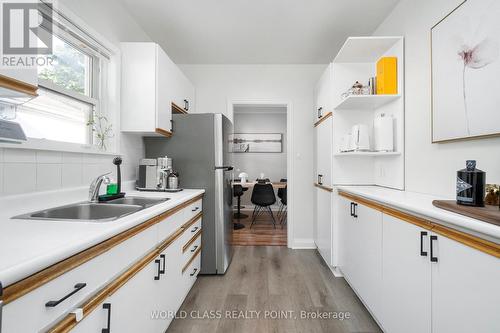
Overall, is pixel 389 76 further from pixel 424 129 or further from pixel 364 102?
pixel 424 129

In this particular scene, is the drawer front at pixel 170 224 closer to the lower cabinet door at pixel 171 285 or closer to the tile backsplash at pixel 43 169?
the lower cabinet door at pixel 171 285

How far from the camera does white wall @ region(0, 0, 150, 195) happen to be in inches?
47.1

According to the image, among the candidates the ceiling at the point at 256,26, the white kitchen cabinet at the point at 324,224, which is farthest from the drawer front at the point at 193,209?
the ceiling at the point at 256,26

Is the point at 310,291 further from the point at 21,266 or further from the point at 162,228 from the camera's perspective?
the point at 21,266

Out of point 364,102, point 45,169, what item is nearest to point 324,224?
point 364,102

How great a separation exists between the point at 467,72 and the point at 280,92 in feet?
7.24

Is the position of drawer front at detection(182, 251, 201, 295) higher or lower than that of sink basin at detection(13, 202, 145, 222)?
lower

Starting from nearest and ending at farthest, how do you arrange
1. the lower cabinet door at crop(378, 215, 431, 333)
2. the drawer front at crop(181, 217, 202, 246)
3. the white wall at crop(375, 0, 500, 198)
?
1. the lower cabinet door at crop(378, 215, 431, 333)
2. the white wall at crop(375, 0, 500, 198)
3. the drawer front at crop(181, 217, 202, 246)

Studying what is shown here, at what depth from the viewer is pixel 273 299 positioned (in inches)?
78.5

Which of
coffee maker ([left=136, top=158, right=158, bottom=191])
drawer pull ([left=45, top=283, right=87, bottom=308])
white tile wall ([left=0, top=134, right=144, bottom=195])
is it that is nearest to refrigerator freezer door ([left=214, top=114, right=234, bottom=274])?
coffee maker ([left=136, top=158, right=158, bottom=191])

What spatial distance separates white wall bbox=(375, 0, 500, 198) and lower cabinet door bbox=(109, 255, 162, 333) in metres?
1.88

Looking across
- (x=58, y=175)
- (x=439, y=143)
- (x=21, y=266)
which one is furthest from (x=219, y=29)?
(x=21, y=266)

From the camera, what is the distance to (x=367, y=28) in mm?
2482

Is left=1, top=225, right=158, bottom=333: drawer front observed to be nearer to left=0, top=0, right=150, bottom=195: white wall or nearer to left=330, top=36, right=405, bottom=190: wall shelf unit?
left=0, top=0, right=150, bottom=195: white wall
